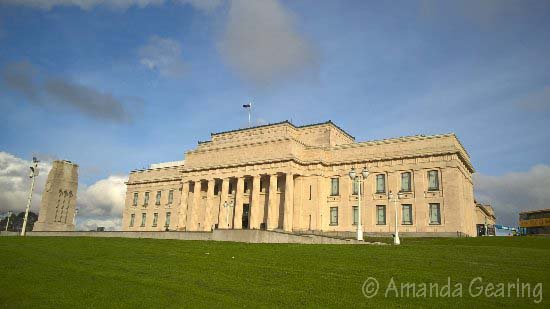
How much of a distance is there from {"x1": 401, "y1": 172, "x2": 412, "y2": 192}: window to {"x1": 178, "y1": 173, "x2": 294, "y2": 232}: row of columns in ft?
50.1

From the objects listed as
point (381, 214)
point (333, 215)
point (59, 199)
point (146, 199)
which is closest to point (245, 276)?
point (381, 214)

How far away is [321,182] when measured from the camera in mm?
62781

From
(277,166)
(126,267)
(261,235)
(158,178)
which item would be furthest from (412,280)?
(158,178)

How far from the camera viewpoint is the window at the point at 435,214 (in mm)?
53281

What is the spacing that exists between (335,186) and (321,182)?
2147 mm

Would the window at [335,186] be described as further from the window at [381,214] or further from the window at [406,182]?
the window at [406,182]

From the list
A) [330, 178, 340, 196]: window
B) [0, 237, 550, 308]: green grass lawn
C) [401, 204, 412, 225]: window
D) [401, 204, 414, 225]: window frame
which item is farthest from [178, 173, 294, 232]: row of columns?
[0, 237, 550, 308]: green grass lawn

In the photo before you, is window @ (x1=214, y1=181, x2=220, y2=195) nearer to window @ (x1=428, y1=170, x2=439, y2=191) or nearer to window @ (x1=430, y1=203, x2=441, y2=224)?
window @ (x1=428, y1=170, x2=439, y2=191)

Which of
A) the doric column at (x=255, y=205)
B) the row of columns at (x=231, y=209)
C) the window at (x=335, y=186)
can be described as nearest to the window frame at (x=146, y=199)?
the row of columns at (x=231, y=209)

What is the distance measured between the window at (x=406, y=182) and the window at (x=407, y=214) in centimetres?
212

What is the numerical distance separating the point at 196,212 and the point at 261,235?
115 feet

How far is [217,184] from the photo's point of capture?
2832 inches

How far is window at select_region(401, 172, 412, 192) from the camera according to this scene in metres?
56.1

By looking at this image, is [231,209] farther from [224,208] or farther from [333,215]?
[333,215]
